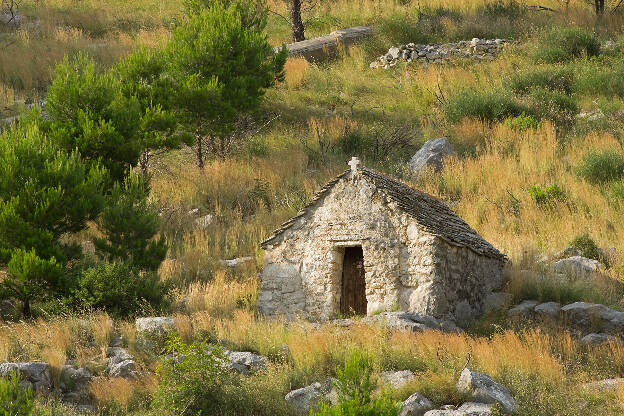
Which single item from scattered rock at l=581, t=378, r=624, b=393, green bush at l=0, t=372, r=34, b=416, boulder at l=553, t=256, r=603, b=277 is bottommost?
boulder at l=553, t=256, r=603, b=277

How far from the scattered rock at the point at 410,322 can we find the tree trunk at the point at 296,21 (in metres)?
19.6

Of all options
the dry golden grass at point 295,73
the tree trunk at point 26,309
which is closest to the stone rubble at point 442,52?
the dry golden grass at point 295,73

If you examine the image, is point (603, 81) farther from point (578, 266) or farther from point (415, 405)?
point (415, 405)

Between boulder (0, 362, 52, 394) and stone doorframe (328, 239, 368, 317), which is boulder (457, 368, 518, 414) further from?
boulder (0, 362, 52, 394)

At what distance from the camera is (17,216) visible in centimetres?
1430

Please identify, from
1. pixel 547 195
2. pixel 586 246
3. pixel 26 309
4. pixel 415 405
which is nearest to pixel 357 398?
pixel 415 405

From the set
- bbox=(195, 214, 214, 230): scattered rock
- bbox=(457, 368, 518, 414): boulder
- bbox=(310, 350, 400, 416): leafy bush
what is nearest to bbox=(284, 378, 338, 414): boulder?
bbox=(310, 350, 400, 416): leafy bush

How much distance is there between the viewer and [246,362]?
39.2 ft

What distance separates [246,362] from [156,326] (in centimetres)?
177

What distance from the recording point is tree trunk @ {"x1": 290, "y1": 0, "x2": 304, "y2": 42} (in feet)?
102

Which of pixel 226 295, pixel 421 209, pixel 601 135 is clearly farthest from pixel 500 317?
pixel 601 135

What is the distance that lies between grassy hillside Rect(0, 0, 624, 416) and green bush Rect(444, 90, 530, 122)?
58 millimetres

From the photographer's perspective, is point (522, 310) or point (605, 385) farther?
point (522, 310)

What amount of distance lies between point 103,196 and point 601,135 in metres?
14.2
